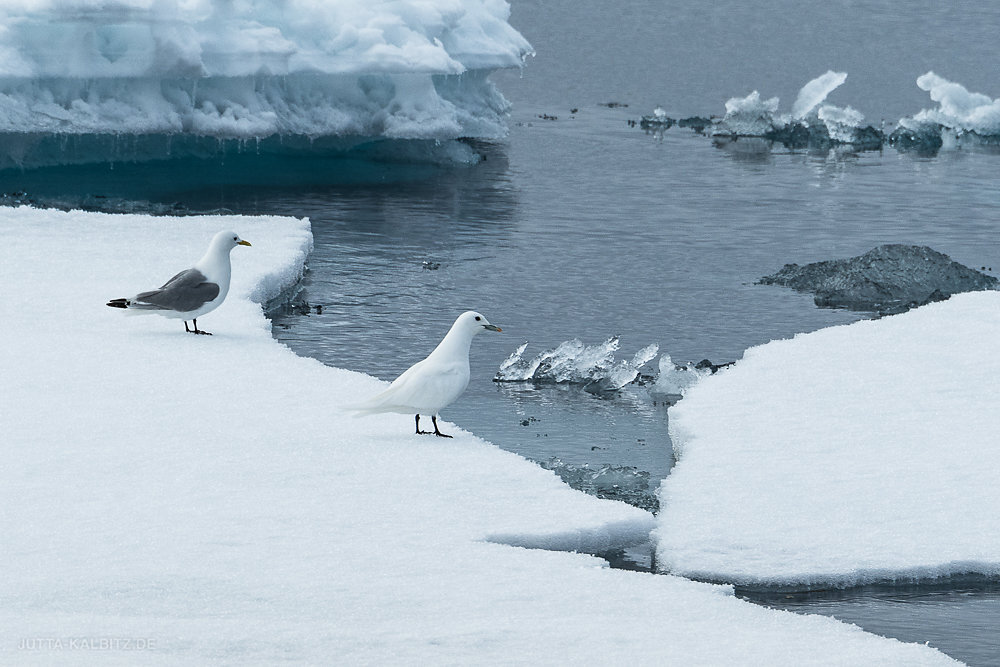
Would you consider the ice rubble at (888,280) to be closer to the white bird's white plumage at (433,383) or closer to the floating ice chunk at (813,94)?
the white bird's white plumage at (433,383)

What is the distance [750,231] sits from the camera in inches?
807

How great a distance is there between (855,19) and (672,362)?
42722 millimetres

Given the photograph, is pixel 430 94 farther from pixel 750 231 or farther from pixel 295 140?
pixel 750 231

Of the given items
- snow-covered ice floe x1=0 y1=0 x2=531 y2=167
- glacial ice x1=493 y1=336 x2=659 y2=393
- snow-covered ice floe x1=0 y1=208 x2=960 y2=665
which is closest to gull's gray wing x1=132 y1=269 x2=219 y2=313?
snow-covered ice floe x1=0 y1=208 x2=960 y2=665

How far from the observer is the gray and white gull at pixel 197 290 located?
39.7 ft

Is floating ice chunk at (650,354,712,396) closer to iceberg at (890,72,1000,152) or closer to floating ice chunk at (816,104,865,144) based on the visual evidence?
floating ice chunk at (816,104,865,144)

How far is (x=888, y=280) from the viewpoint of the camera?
16.2m

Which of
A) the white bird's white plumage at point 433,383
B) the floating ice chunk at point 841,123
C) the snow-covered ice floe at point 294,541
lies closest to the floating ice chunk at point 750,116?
the floating ice chunk at point 841,123

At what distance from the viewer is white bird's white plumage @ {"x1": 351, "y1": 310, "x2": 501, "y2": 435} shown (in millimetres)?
9266

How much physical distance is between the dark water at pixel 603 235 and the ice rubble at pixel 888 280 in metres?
0.43

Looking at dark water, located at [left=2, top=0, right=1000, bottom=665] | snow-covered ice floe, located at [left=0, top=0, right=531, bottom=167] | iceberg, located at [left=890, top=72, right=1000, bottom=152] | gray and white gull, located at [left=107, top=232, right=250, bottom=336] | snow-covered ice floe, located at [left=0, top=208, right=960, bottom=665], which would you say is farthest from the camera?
iceberg, located at [left=890, top=72, right=1000, bottom=152]

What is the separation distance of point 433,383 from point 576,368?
11.8ft

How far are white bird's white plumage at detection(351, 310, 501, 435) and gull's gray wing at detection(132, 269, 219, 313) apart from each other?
10.4 ft

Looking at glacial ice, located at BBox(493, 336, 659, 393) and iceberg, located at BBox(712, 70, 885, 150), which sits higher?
iceberg, located at BBox(712, 70, 885, 150)
